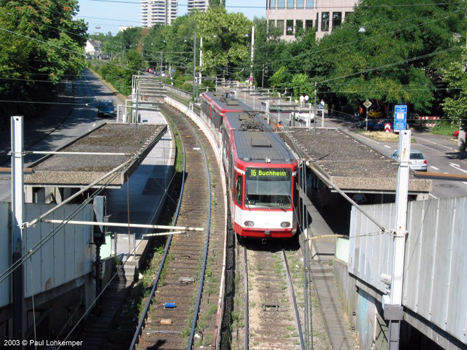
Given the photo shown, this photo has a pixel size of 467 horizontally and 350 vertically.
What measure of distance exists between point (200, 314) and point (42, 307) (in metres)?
4.28

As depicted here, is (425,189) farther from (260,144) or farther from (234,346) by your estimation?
(234,346)

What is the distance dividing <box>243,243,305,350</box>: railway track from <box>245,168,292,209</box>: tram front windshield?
1909mm

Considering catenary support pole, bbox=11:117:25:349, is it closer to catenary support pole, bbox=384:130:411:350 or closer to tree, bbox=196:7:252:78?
catenary support pole, bbox=384:130:411:350

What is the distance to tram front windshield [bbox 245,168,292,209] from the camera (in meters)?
17.7

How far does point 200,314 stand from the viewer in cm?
1496

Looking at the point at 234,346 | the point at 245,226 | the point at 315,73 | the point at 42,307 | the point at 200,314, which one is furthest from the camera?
the point at 315,73

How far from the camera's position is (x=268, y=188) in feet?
58.5

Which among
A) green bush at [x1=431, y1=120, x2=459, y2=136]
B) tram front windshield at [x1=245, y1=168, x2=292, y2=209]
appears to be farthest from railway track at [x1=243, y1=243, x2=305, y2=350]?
green bush at [x1=431, y1=120, x2=459, y2=136]

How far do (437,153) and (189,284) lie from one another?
2666cm

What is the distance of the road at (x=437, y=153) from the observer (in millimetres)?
29062

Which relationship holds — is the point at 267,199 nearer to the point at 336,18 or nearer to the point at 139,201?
the point at 139,201

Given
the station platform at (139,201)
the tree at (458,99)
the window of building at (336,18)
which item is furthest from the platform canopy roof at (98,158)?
the window of building at (336,18)

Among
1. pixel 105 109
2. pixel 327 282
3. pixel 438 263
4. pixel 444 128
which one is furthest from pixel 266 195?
pixel 105 109

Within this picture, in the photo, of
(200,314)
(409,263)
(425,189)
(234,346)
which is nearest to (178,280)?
(200,314)
